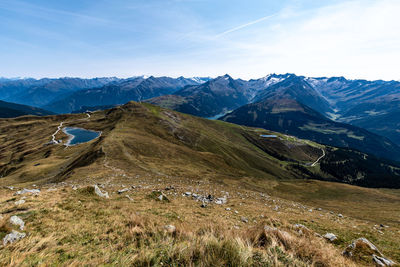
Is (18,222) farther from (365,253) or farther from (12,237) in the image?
(365,253)

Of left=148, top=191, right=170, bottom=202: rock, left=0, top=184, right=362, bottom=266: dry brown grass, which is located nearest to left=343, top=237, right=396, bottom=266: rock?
left=0, top=184, right=362, bottom=266: dry brown grass

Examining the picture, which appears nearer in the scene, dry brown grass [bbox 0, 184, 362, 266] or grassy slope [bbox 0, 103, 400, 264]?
dry brown grass [bbox 0, 184, 362, 266]

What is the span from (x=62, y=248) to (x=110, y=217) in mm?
4119

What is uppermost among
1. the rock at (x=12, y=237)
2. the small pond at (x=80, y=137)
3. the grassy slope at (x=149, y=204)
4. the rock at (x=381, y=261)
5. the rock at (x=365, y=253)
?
the rock at (x=12, y=237)

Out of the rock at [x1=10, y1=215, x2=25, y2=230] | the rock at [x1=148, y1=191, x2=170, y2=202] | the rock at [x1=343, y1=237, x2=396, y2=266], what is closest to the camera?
the rock at [x1=343, y1=237, x2=396, y2=266]

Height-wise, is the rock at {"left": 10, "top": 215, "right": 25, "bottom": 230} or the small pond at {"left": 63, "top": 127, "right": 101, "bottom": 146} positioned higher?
the rock at {"left": 10, "top": 215, "right": 25, "bottom": 230}

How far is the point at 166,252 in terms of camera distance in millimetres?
5301

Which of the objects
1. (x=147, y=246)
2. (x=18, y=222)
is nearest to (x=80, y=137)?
(x=18, y=222)

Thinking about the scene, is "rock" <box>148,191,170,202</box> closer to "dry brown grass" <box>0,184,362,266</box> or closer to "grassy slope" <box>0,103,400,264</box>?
"grassy slope" <box>0,103,400,264</box>

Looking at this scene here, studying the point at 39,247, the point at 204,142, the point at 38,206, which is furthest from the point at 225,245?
the point at 204,142

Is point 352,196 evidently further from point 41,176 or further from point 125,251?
point 41,176

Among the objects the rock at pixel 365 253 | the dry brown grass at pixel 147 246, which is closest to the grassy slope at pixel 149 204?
the dry brown grass at pixel 147 246

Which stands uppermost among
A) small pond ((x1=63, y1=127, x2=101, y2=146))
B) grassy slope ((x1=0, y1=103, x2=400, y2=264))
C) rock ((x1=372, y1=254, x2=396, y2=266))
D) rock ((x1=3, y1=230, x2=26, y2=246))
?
rock ((x1=3, y1=230, x2=26, y2=246))

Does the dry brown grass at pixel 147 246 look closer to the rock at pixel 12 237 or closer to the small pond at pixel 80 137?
the rock at pixel 12 237
